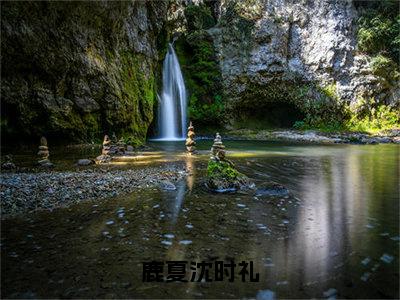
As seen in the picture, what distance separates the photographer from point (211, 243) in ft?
20.2

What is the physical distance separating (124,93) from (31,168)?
12739mm

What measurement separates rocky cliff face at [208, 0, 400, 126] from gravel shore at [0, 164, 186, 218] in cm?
3086

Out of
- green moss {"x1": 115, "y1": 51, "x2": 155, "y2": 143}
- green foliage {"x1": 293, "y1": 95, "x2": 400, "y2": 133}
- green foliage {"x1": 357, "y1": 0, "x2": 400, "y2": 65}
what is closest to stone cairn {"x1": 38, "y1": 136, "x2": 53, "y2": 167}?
green moss {"x1": 115, "y1": 51, "x2": 155, "y2": 143}

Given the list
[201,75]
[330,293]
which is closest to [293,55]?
[201,75]

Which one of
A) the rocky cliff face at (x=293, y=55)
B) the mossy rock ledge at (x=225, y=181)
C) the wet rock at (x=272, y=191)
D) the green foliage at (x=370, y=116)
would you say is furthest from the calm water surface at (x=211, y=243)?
the green foliage at (x=370, y=116)

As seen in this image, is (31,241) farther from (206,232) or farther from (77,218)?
(206,232)

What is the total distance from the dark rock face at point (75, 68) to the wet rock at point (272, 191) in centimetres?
1422

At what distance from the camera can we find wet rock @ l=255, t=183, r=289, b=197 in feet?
32.4

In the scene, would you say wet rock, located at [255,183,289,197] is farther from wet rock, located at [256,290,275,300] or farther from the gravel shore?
wet rock, located at [256,290,275,300]

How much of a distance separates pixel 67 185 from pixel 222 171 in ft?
14.8

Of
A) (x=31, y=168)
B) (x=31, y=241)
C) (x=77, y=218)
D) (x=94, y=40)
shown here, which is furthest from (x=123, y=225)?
(x=94, y=40)

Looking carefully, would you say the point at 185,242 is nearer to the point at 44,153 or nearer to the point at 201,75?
the point at 44,153

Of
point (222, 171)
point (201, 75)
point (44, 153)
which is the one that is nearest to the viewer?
point (222, 171)

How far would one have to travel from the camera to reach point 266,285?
473 centimetres
